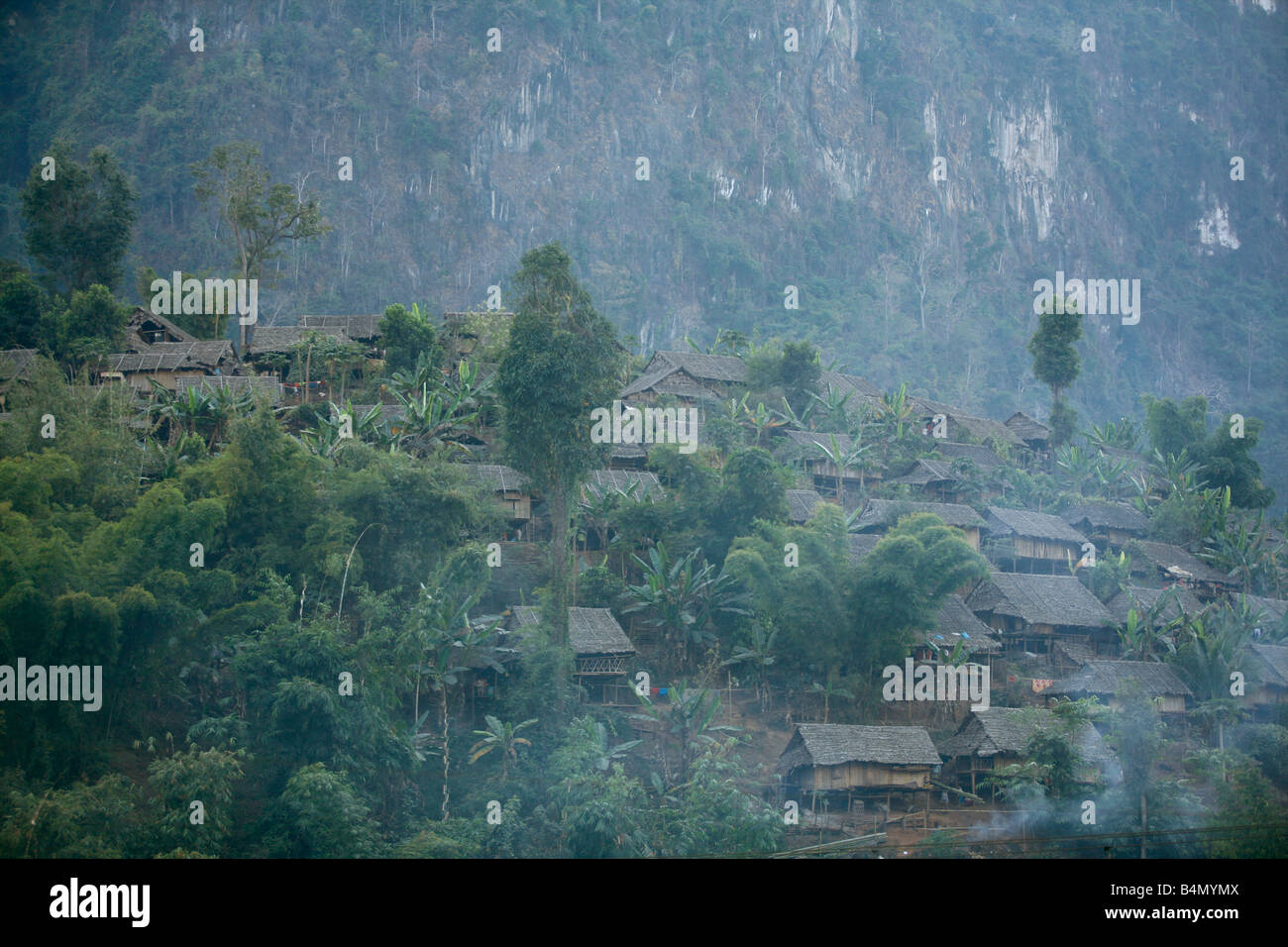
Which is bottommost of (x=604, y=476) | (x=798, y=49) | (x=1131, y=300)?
(x=604, y=476)

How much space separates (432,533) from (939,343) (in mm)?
60629

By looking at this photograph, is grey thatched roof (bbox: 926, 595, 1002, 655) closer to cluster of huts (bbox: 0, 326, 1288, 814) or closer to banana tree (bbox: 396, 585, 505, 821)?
cluster of huts (bbox: 0, 326, 1288, 814)

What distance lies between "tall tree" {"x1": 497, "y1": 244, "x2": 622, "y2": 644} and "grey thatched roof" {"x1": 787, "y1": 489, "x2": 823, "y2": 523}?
681cm

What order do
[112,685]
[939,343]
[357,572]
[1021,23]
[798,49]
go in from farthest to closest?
[1021,23]
[798,49]
[939,343]
[357,572]
[112,685]

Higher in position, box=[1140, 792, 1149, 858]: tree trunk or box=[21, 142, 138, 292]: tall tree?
box=[21, 142, 138, 292]: tall tree

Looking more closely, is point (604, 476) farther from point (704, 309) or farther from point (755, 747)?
point (704, 309)

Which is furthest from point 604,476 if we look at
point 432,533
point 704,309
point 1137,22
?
point 1137,22

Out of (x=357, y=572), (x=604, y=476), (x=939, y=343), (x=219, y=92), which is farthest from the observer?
(x=939, y=343)

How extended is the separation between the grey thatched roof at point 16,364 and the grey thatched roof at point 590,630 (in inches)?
610

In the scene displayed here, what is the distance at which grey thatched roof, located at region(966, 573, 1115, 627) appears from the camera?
31391 millimetres

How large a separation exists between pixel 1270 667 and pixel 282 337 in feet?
101

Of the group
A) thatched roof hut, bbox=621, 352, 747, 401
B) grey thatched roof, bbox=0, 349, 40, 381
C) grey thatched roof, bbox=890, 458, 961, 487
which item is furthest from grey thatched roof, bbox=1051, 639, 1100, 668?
grey thatched roof, bbox=0, 349, 40, 381

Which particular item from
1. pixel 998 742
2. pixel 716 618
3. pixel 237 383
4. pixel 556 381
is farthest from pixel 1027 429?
pixel 237 383

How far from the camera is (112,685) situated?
22.4m
